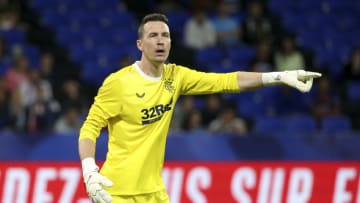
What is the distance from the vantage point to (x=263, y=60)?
1418 cm

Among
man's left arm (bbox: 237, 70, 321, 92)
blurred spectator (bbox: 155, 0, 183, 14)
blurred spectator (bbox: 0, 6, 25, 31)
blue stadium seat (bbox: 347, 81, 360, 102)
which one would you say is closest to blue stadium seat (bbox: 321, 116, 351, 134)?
blue stadium seat (bbox: 347, 81, 360, 102)

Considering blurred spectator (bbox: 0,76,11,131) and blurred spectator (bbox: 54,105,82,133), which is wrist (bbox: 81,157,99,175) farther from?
blurred spectator (bbox: 0,76,11,131)

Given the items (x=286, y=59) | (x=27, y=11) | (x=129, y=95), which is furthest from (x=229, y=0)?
(x=129, y=95)

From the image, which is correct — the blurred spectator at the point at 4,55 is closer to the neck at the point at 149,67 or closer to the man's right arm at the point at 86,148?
the neck at the point at 149,67

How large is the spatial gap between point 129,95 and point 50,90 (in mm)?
6510

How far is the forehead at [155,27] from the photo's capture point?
6.60 meters

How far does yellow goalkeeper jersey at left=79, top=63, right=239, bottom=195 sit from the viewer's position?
647 cm

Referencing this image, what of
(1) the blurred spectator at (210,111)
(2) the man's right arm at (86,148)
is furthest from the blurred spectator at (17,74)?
(2) the man's right arm at (86,148)

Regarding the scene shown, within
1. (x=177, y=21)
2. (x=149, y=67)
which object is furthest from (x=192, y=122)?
(x=149, y=67)

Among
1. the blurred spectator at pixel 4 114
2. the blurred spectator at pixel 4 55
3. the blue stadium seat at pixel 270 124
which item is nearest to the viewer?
the blurred spectator at pixel 4 114

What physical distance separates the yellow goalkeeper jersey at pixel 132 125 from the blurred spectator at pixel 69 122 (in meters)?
5.34

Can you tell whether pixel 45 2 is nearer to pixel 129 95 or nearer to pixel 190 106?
pixel 190 106

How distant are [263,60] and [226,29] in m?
1.03

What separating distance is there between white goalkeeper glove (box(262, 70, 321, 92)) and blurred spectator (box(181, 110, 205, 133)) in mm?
5675
